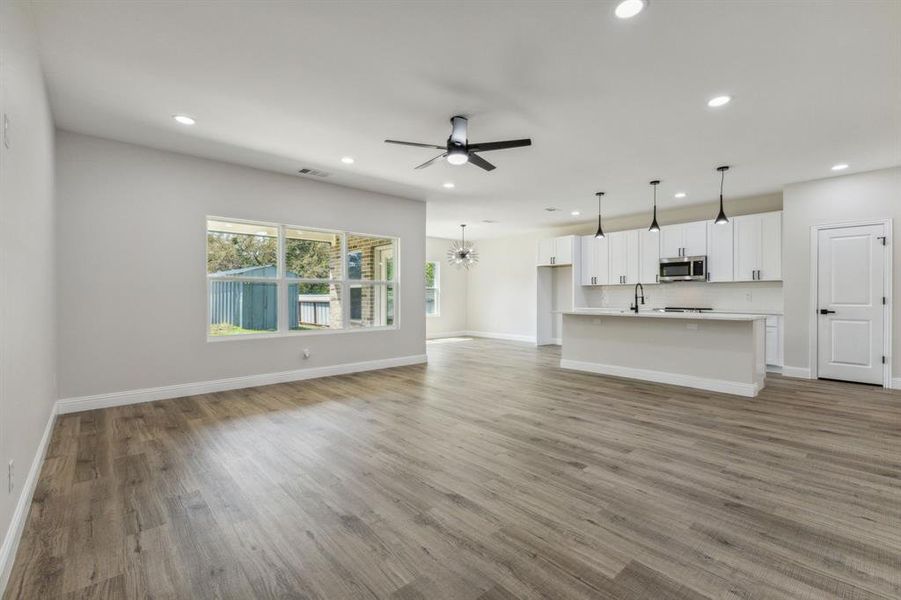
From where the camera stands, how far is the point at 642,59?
111 inches

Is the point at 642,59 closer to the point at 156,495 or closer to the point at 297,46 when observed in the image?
the point at 297,46

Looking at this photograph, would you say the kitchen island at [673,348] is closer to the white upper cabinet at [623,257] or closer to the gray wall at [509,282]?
the white upper cabinet at [623,257]

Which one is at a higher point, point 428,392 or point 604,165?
point 604,165

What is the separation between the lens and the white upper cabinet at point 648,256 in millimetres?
7539

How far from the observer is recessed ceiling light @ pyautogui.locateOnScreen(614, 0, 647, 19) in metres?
2.24

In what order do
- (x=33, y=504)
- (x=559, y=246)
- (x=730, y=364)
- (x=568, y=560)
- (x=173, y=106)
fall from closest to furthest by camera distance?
(x=568, y=560)
(x=33, y=504)
(x=173, y=106)
(x=730, y=364)
(x=559, y=246)

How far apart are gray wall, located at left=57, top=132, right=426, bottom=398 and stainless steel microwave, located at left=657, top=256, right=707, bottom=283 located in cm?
626

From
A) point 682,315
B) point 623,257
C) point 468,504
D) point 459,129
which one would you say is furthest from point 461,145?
point 623,257

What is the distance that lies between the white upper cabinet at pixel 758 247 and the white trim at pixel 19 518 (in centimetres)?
833

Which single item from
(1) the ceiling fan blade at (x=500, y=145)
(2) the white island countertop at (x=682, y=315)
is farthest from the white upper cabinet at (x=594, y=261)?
(1) the ceiling fan blade at (x=500, y=145)

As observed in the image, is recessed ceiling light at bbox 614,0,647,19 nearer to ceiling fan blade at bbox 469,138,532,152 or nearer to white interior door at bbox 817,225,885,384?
ceiling fan blade at bbox 469,138,532,152

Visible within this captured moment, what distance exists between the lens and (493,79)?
308 centimetres

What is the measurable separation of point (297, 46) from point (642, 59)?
2394 mm

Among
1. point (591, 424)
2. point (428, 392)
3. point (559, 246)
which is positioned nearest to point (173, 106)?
point (428, 392)
